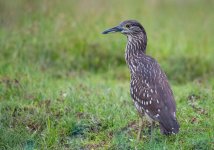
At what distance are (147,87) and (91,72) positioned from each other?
407cm

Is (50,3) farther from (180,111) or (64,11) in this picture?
(180,111)

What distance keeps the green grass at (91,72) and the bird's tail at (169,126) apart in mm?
189

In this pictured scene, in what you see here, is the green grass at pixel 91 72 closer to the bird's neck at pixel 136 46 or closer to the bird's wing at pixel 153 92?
the bird's wing at pixel 153 92

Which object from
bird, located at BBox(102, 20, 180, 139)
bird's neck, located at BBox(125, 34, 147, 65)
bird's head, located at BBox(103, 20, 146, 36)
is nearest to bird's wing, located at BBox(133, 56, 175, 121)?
bird, located at BBox(102, 20, 180, 139)

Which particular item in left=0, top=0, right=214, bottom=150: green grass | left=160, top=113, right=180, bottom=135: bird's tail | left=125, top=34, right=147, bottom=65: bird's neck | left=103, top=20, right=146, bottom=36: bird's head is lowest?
left=0, top=0, right=214, bottom=150: green grass

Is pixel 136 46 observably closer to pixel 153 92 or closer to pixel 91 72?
pixel 153 92

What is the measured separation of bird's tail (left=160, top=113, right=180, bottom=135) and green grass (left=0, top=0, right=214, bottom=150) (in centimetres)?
19

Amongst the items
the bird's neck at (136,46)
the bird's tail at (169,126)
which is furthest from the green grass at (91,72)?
the bird's neck at (136,46)

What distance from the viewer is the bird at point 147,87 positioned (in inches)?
→ 307

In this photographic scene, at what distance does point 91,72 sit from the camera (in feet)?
40.0

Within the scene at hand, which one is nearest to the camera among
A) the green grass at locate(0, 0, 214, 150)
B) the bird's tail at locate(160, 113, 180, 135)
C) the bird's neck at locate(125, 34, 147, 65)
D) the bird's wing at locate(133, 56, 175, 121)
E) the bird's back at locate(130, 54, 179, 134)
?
the bird's tail at locate(160, 113, 180, 135)

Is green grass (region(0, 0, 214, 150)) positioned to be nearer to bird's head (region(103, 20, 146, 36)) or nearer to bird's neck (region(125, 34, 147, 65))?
bird's neck (region(125, 34, 147, 65))

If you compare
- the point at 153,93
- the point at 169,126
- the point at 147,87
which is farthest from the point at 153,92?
the point at 169,126

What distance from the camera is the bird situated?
25.5ft
